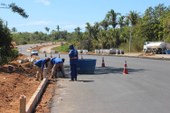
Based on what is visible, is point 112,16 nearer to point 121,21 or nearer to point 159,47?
point 121,21

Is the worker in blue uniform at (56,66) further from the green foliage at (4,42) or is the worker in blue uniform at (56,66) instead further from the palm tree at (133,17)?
the palm tree at (133,17)

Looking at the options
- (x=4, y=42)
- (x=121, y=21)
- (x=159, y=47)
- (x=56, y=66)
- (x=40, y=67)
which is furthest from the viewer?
(x=121, y=21)

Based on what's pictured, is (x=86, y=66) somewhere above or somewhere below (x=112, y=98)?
above

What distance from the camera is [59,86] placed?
1772 centimetres

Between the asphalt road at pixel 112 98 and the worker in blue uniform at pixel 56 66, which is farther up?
the worker in blue uniform at pixel 56 66

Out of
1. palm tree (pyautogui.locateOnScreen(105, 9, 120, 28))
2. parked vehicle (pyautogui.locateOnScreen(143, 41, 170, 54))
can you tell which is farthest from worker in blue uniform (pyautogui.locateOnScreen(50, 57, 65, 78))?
palm tree (pyautogui.locateOnScreen(105, 9, 120, 28))

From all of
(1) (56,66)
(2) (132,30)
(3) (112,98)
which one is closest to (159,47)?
(2) (132,30)

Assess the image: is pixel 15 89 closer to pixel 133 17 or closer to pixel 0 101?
pixel 0 101

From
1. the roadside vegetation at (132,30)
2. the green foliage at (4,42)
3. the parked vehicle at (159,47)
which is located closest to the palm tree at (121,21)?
the roadside vegetation at (132,30)

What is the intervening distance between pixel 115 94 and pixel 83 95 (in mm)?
1097

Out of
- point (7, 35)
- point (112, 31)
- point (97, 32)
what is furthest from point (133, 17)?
point (7, 35)

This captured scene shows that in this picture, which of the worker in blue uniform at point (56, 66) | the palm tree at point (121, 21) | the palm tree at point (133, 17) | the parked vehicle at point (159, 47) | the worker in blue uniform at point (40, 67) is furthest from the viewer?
the palm tree at point (121, 21)

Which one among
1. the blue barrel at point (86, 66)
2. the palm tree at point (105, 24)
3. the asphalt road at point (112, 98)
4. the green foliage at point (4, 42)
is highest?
the palm tree at point (105, 24)

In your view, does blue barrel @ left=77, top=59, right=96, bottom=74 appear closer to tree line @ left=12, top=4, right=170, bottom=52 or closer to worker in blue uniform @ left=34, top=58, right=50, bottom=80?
worker in blue uniform @ left=34, top=58, right=50, bottom=80
